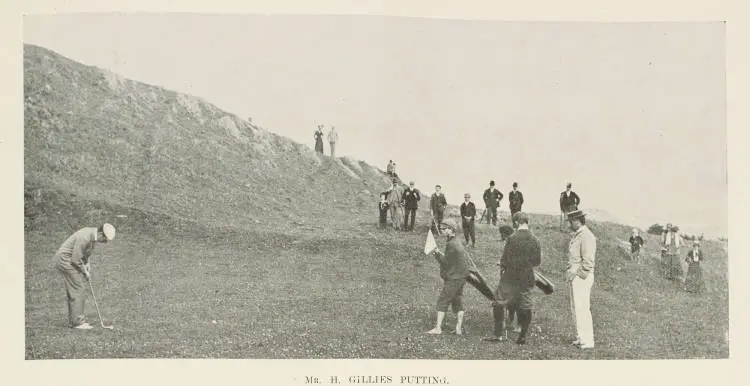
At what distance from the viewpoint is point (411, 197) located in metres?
19.5

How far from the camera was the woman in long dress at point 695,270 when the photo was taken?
15547 millimetres

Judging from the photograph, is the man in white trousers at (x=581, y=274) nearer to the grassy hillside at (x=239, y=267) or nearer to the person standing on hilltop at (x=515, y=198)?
the grassy hillside at (x=239, y=267)

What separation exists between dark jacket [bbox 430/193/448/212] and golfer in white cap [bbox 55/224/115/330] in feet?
24.4

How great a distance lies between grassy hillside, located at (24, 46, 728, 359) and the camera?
14133 millimetres

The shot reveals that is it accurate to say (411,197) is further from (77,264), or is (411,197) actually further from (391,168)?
(77,264)

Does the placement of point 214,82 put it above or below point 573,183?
above

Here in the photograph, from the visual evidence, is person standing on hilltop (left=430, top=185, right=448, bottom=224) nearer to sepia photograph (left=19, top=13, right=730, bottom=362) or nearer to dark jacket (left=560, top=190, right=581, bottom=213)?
sepia photograph (left=19, top=13, right=730, bottom=362)

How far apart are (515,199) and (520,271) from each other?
15.8 ft

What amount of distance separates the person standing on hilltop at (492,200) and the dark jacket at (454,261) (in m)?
4.27

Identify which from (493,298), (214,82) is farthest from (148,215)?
(493,298)

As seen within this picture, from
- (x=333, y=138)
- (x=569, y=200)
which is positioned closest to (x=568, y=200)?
(x=569, y=200)

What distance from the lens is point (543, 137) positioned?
16875 mm
